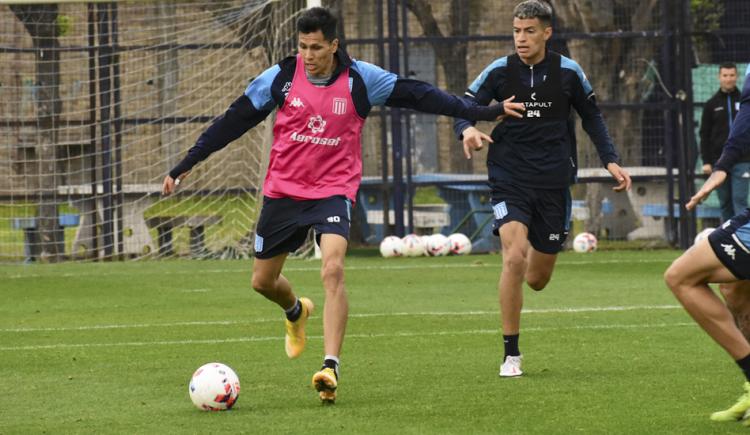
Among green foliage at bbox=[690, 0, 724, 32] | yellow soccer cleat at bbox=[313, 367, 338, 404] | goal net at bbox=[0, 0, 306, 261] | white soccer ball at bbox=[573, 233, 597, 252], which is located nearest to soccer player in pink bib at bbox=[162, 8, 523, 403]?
yellow soccer cleat at bbox=[313, 367, 338, 404]

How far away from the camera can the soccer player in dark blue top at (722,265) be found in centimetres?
658

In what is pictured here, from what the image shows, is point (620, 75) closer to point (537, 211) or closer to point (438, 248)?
point (438, 248)

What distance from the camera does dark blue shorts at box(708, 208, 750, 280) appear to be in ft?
21.5

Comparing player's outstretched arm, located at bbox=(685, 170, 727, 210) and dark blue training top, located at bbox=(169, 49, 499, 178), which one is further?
dark blue training top, located at bbox=(169, 49, 499, 178)

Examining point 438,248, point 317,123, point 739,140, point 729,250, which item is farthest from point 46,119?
point 729,250

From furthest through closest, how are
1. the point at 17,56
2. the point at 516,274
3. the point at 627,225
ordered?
the point at 627,225, the point at 17,56, the point at 516,274

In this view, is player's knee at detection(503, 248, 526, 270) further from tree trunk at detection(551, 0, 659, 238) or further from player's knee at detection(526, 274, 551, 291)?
tree trunk at detection(551, 0, 659, 238)

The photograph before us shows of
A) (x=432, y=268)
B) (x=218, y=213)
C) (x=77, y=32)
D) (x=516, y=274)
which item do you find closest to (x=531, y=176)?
(x=516, y=274)

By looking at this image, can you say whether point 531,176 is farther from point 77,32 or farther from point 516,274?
point 77,32

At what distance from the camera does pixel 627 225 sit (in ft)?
69.0

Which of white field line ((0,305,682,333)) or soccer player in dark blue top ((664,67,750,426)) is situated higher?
soccer player in dark blue top ((664,67,750,426))

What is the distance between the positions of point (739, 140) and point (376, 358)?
11.8ft

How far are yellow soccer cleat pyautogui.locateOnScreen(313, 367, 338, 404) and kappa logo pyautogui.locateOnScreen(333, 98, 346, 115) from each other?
159cm

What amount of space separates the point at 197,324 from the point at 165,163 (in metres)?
8.56
